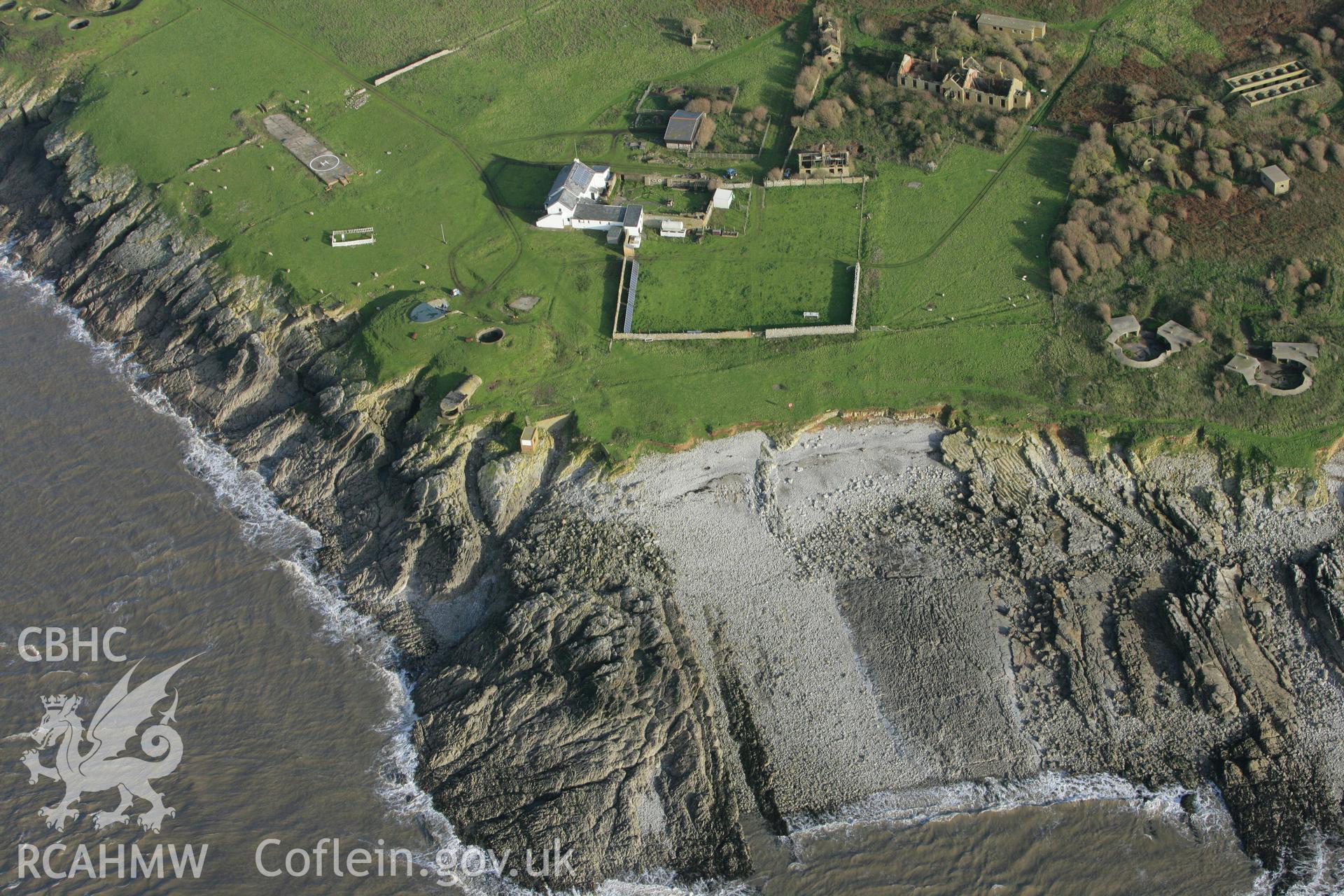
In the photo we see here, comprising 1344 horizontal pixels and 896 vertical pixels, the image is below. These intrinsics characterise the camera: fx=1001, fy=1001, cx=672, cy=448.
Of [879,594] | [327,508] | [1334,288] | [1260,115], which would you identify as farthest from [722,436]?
[1260,115]

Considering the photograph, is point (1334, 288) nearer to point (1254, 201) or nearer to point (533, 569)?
point (1254, 201)

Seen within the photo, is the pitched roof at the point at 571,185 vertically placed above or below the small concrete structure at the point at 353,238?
above

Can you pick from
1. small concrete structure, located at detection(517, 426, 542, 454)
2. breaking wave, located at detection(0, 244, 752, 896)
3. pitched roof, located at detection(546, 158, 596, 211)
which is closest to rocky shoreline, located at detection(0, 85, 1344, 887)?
breaking wave, located at detection(0, 244, 752, 896)

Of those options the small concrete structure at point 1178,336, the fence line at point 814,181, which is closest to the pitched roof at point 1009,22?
the fence line at point 814,181

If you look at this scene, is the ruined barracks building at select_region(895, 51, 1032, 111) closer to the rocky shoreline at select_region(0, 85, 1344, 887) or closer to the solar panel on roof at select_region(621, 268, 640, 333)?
the solar panel on roof at select_region(621, 268, 640, 333)

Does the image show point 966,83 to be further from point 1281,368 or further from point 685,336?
point 685,336

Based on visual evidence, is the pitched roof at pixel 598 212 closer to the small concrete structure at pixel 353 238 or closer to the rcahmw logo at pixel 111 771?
the small concrete structure at pixel 353 238
